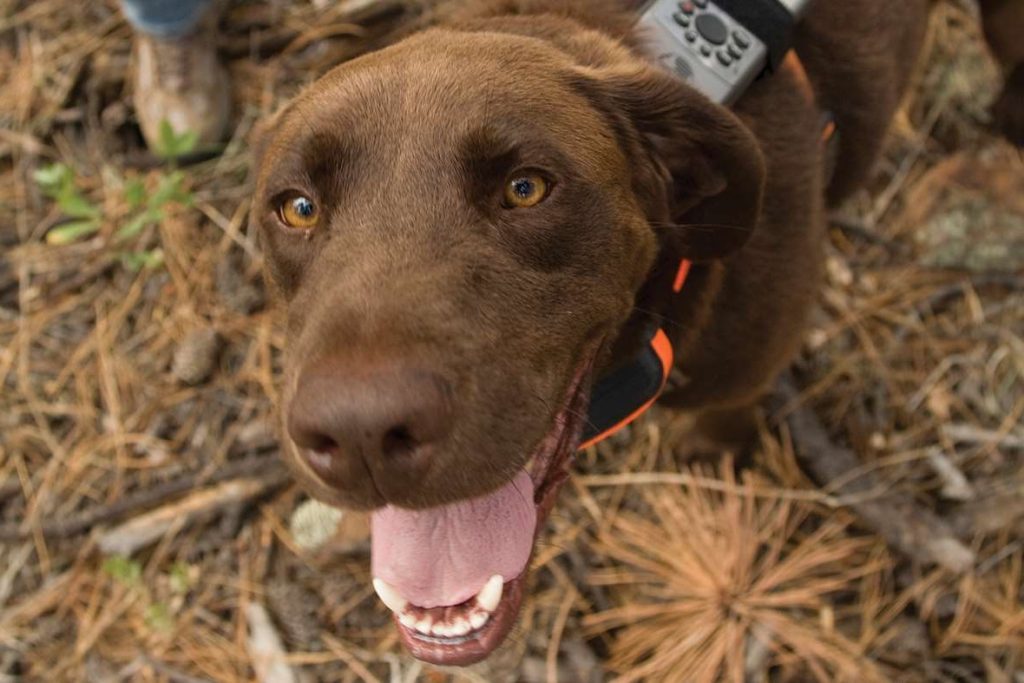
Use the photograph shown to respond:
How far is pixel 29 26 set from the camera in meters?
3.90

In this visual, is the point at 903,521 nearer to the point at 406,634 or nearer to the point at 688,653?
the point at 688,653

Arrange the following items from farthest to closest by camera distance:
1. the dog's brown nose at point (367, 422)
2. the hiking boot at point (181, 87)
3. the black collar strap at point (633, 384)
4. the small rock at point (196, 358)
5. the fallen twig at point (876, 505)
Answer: the hiking boot at point (181, 87)
the small rock at point (196, 358)
the fallen twig at point (876, 505)
the black collar strap at point (633, 384)
the dog's brown nose at point (367, 422)

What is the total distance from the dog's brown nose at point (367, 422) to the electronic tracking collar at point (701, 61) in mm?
722

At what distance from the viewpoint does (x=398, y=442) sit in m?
1.37

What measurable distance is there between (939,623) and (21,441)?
3.06 metres

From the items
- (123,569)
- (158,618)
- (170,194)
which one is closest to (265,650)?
(158,618)

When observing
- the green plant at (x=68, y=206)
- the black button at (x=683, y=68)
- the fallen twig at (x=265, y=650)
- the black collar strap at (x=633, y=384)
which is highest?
the black button at (x=683, y=68)

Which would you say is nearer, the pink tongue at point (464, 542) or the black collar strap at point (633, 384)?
the pink tongue at point (464, 542)

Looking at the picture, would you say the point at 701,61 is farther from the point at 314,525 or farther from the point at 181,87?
the point at 181,87

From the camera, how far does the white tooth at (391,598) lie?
5.91 feet

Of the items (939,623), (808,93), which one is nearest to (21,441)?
(808,93)

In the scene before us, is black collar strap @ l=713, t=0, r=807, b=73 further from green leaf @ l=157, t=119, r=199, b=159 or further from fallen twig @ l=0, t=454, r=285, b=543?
green leaf @ l=157, t=119, r=199, b=159

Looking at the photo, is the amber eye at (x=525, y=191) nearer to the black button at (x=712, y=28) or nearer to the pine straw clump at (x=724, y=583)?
the black button at (x=712, y=28)

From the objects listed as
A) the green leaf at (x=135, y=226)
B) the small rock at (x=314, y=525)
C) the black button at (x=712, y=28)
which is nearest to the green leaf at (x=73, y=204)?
the green leaf at (x=135, y=226)
